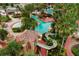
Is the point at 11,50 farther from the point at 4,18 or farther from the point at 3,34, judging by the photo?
the point at 4,18

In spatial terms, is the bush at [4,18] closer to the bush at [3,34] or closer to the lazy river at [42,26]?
the bush at [3,34]

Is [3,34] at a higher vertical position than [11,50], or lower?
higher

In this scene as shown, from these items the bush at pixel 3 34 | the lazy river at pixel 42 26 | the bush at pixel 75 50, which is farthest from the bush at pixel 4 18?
the bush at pixel 75 50

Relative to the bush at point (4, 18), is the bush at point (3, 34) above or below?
below

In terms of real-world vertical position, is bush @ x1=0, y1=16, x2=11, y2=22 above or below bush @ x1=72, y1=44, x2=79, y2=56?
above

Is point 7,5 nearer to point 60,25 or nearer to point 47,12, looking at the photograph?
point 47,12

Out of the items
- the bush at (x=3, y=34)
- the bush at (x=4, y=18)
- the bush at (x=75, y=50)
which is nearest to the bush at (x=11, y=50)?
the bush at (x=3, y=34)

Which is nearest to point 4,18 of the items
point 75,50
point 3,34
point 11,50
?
point 3,34

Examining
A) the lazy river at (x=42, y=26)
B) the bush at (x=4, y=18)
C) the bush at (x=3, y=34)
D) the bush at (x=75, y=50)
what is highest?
A: the bush at (x=4, y=18)

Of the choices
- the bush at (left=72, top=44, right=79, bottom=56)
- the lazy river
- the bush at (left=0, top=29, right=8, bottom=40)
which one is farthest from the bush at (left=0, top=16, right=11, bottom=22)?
the bush at (left=72, top=44, right=79, bottom=56)

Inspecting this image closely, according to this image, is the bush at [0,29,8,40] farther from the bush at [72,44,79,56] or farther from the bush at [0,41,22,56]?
the bush at [72,44,79,56]

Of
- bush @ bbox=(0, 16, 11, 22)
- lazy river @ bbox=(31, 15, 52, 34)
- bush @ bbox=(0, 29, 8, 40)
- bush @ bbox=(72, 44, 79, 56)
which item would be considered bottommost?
bush @ bbox=(72, 44, 79, 56)

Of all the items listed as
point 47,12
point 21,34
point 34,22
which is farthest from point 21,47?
point 47,12
